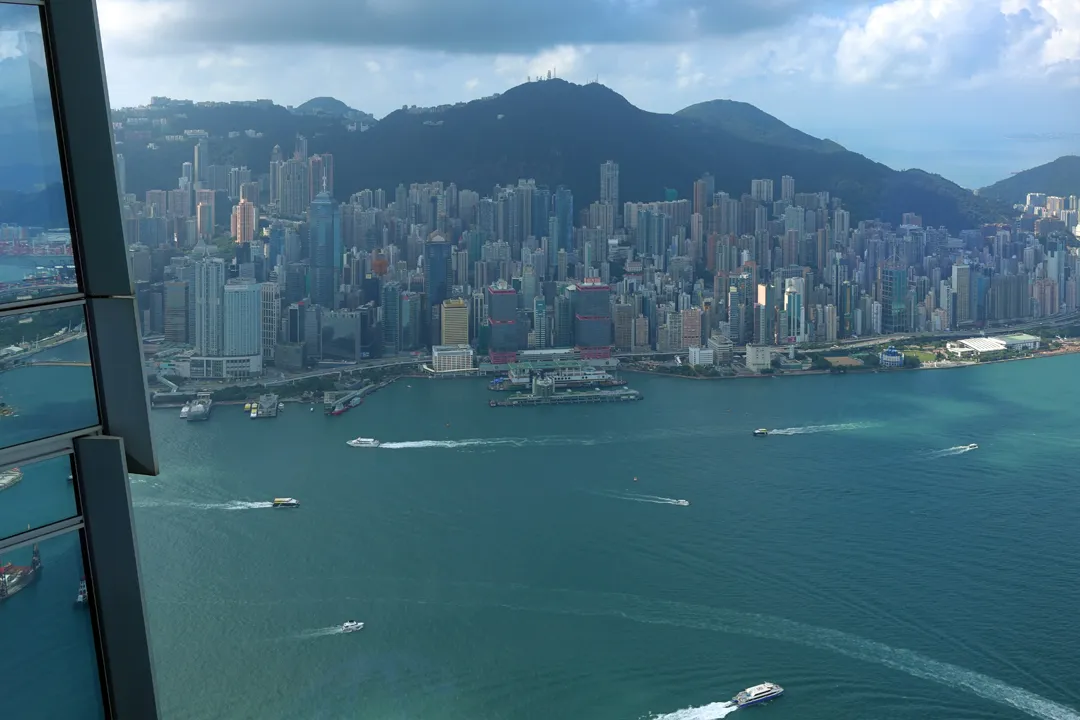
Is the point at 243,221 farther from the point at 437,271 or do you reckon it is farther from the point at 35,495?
the point at 35,495

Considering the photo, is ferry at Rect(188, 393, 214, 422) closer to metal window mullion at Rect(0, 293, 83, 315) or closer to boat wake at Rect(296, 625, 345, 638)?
boat wake at Rect(296, 625, 345, 638)

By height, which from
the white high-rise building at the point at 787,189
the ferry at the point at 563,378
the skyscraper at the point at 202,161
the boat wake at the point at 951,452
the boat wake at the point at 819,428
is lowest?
the boat wake at the point at 951,452

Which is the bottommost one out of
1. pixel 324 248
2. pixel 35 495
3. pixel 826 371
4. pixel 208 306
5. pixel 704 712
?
pixel 704 712

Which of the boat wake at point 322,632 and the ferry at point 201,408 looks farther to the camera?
the ferry at point 201,408

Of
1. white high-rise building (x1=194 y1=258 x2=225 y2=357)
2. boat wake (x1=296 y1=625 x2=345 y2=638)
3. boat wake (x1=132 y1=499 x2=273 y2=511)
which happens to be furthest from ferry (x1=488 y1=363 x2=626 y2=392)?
boat wake (x1=296 y1=625 x2=345 y2=638)

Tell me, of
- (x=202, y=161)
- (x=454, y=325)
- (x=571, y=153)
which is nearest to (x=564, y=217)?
(x=571, y=153)

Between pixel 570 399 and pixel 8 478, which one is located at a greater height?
pixel 8 478

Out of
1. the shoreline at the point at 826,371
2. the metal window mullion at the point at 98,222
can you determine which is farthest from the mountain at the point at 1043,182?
the metal window mullion at the point at 98,222

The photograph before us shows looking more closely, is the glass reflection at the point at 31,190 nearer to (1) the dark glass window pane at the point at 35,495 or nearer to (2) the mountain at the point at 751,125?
(1) the dark glass window pane at the point at 35,495

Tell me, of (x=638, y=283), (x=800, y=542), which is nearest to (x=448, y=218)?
(x=638, y=283)
